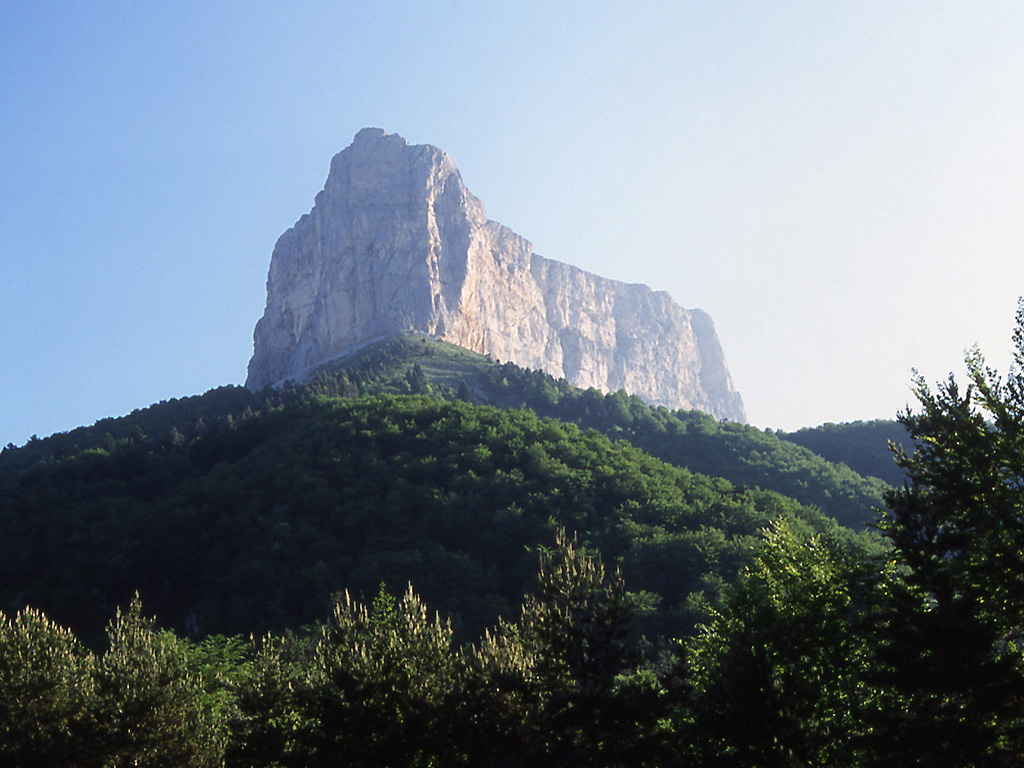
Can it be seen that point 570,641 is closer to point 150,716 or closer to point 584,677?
point 584,677

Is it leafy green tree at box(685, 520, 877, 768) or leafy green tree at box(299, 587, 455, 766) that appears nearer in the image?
leafy green tree at box(685, 520, 877, 768)

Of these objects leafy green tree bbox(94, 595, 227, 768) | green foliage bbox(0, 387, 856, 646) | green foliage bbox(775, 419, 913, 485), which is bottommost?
leafy green tree bbox(94, 595, 227, 768)

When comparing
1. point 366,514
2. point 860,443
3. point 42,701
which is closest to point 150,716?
point 42,701

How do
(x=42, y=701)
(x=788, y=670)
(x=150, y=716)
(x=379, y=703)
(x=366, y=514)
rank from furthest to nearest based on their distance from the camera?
(x=366, y=514) → (x=42, y=701) → (x=150, y=716) → (x=379, y=703) → (x=788, y=670)

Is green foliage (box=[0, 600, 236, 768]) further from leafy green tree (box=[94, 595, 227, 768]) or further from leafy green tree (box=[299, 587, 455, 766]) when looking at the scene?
leafy green tree (box=[299, 587, 455, 766])

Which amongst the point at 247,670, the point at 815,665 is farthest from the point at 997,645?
the point at 247,670

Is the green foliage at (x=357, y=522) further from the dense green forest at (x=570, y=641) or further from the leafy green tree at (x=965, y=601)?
the leafy green tree at (x=965, y=601)

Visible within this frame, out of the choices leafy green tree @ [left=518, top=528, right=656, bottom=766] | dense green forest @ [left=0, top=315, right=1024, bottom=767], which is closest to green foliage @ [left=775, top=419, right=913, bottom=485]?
dense green forest @ [left=0, top=315, right=1024, bottom=767]

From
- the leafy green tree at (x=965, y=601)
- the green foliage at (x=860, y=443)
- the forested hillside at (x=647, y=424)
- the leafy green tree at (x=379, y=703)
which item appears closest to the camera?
the leafy green tree at (x=965, y=601)

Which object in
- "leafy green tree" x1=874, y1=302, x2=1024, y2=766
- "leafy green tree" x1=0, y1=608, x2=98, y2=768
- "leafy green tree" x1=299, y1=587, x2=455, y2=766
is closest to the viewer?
"leafy green tree" x1=874, y1=302, x2=1024, y2=766

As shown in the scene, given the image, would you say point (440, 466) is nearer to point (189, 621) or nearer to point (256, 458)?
point (256, 458)

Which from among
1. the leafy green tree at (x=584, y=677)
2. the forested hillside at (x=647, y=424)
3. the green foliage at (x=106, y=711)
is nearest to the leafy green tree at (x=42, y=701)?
the green foliage at (x=106, y=711)

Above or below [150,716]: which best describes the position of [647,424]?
above

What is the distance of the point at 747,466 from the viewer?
10169cm
